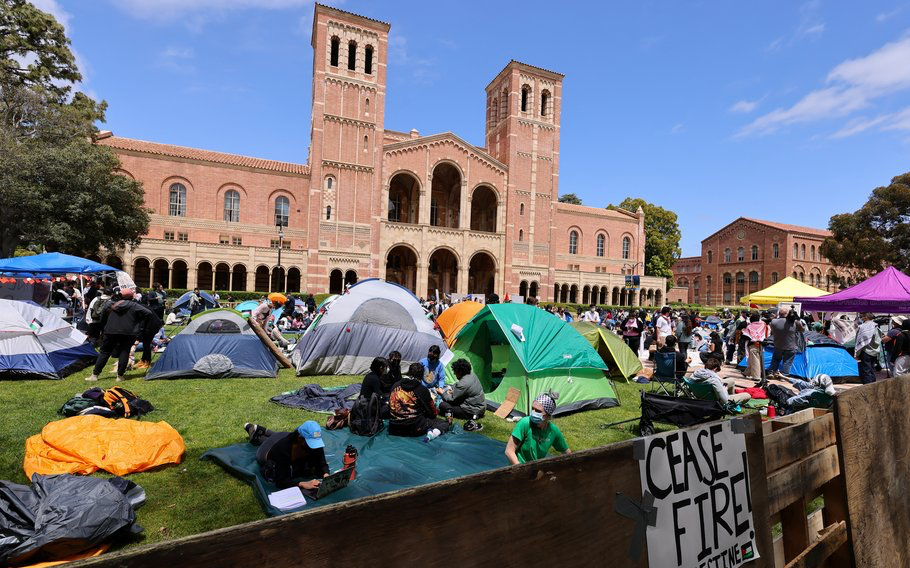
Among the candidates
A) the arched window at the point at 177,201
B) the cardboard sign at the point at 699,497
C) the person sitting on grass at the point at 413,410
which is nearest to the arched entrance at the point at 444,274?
the arched window at the point at 177,201

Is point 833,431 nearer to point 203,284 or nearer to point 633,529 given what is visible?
point 633,529

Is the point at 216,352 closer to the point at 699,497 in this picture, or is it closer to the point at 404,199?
the point at 699,497

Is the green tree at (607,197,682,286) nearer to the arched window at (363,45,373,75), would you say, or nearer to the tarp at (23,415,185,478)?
the arched window at (363,45,373,75)

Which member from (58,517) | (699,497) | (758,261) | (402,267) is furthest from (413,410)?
(758,261)

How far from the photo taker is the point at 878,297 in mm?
10742

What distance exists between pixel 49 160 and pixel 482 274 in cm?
2777

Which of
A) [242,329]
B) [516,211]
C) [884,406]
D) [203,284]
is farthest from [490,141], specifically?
[884,406]

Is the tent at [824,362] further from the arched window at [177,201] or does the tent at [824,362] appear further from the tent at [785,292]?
the arched window at [177,201]

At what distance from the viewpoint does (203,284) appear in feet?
105

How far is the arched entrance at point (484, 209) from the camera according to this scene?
1519 inches

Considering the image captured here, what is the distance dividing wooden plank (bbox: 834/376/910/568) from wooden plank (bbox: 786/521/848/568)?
0.05m

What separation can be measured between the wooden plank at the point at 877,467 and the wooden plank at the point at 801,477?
0.21ft

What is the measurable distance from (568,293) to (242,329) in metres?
34.2

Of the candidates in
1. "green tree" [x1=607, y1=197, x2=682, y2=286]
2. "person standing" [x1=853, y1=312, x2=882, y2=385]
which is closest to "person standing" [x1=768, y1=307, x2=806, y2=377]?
"person standing" [x1=853, y1=312, x2=882, y2=385]
